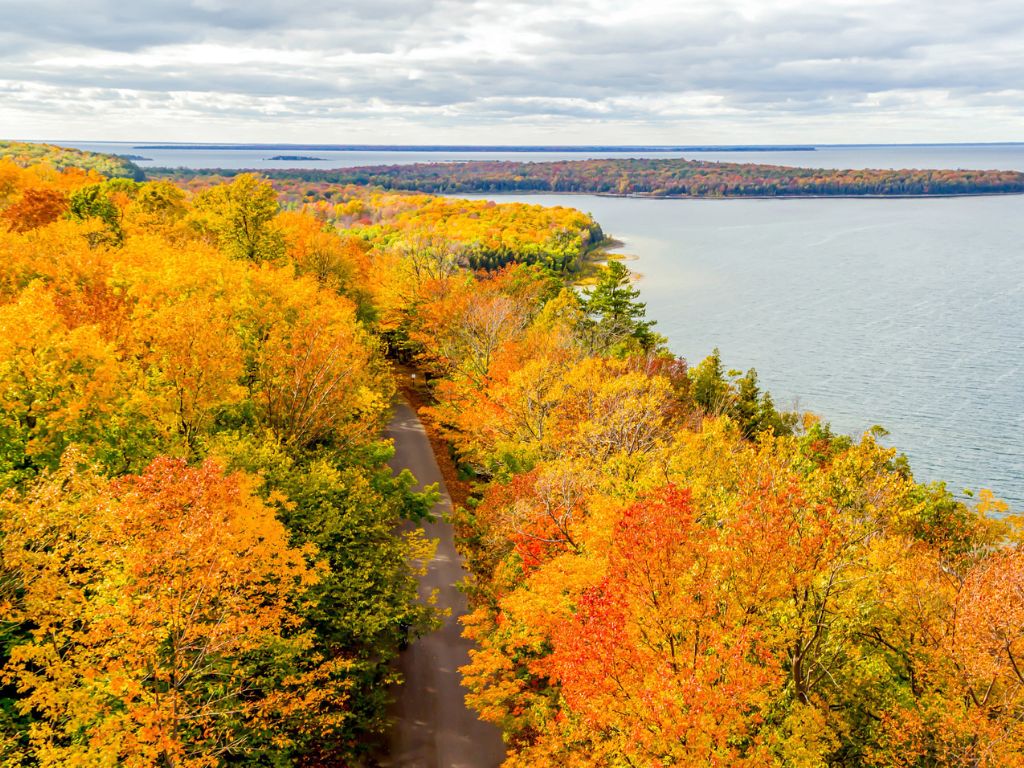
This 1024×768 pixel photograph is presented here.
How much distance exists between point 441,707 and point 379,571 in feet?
21.2

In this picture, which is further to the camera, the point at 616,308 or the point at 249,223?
the point at 616,308

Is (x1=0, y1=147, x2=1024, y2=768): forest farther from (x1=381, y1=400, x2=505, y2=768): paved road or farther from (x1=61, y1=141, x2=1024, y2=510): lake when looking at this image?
(x1=61, y1=141, x2=1024, y2=510): lake

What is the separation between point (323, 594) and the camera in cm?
2259

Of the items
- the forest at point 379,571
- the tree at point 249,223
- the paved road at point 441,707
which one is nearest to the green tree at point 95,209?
the tree at point 249,223

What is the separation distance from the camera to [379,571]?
2481 centimetres

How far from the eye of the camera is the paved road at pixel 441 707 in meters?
24.5

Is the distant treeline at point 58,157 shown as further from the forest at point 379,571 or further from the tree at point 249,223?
the forest at point 379,571

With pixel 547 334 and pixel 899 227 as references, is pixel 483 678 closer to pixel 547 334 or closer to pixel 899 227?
pixel 547 334

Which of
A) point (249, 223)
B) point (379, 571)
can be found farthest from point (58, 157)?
point (379, 571)

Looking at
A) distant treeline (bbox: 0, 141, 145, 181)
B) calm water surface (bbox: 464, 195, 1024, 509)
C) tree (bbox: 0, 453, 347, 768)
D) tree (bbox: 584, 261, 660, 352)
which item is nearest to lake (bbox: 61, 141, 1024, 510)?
calm water surface (bbox: 464, 195, 1024, 509)

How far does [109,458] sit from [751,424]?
4512 cm

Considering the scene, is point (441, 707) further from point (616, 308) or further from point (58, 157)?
point (58, 157)

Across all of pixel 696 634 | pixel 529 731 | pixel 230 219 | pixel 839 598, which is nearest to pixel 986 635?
pixel 839 598

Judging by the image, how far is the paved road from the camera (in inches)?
966
